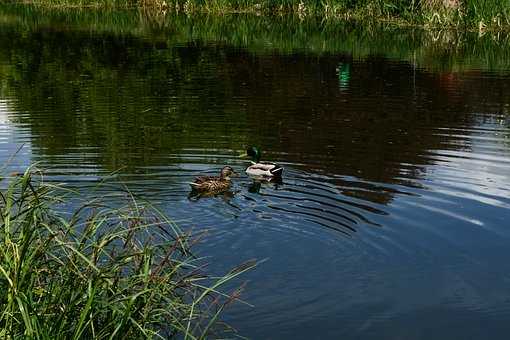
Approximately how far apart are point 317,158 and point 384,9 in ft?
94.2

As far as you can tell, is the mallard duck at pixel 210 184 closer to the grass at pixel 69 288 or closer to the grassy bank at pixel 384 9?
the grass at pixel 69 288

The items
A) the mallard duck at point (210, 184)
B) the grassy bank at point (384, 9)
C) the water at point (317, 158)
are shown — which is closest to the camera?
the water at point (317, 158)

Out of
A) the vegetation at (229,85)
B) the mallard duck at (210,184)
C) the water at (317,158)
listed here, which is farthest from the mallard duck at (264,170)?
the vegetation at (229,85)

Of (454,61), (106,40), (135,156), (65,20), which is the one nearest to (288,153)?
(135,156)

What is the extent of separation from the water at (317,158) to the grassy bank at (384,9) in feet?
9.16

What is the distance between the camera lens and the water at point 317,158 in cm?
900

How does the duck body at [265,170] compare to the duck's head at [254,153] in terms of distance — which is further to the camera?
the duck's head at [254,153]

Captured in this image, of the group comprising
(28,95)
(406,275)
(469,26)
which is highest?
(469,26)

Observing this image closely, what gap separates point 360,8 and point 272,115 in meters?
24.1

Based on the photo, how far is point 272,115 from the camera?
20.4 m

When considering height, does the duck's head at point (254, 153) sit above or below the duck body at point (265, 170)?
above

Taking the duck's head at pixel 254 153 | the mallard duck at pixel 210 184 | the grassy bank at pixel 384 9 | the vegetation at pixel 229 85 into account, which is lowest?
the mallard duck at pixel 210 184

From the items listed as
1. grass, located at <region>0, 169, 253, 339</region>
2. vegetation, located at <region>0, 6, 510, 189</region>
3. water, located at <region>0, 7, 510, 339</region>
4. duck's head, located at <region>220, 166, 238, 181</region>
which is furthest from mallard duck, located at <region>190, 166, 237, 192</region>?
grass, located at <region>0, 169, 253, 339</region>

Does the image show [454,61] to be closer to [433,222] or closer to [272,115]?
[272,115]
